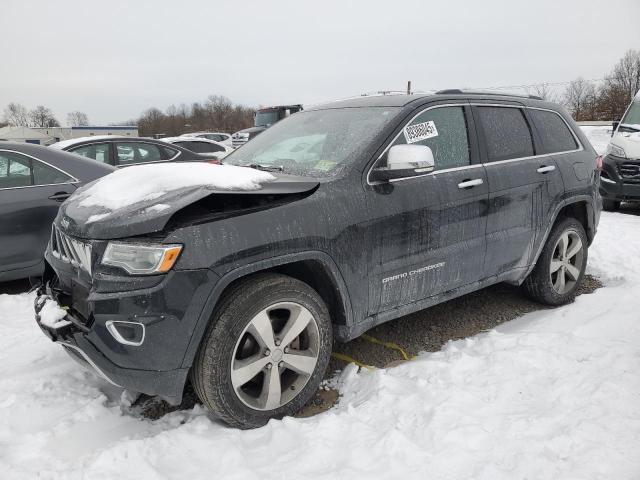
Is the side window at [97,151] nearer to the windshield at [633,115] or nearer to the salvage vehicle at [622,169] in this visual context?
the salvage vehicle at [622,169]

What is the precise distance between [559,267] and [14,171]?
16.3ft

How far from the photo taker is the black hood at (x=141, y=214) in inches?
88.0

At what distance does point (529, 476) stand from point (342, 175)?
1.74 meters

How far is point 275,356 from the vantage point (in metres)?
2.57

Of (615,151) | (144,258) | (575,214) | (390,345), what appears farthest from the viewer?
(615,151)

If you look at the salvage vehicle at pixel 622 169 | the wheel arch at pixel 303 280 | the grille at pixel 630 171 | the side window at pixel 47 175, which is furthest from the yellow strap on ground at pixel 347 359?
the grille at pixel 630 171

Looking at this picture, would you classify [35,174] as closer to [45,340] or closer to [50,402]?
[45,340]

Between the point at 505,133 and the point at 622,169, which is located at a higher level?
the point at 505,133

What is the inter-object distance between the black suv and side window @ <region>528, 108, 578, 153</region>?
0.03 metres

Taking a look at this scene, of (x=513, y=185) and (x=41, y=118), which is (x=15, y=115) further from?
(x=513, y=185)

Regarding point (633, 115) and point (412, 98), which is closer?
point (412, 98)

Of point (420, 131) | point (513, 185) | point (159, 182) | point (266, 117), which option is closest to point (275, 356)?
point (159, 182)

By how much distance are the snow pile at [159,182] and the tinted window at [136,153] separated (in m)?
4.82

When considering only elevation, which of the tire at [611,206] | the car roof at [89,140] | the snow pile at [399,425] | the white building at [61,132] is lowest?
the snow pile at [399,425]
